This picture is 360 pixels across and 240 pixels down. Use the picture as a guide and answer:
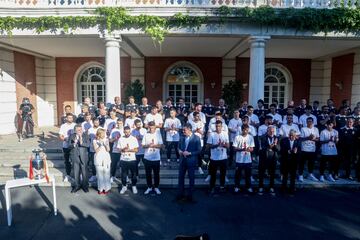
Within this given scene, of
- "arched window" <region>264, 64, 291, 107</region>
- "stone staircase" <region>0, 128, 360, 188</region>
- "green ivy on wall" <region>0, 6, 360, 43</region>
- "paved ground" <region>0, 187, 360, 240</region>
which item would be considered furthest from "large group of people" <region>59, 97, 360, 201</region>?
"arched window" <region>264, 64, 291, 107</region>

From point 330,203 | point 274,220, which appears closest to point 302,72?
point 330,203

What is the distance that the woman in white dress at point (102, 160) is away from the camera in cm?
707

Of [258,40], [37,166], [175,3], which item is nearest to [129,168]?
[37,166]

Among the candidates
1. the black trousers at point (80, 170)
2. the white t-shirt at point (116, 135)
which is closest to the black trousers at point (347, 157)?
the white t-shirt at point (116, 135)

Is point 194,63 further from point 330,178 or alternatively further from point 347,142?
point 330,178

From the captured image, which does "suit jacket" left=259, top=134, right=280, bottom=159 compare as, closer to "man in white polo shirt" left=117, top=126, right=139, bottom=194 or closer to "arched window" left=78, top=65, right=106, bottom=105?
"man in white polo shirt" left=117, top=126, right=139, bottom=194

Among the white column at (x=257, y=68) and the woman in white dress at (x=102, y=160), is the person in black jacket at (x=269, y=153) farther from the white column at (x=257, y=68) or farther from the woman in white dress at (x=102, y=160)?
the woman in white dress at (x=102, y=160)

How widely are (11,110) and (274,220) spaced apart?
1261cm

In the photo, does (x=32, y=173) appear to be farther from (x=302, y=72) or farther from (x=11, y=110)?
(x=302, y=72)

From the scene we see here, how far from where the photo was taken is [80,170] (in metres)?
7.39

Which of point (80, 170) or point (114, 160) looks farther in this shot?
point (114, 160)

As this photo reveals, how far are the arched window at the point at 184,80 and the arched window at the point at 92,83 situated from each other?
383cm

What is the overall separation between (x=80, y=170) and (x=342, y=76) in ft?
45.9

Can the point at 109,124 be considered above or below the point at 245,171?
above
